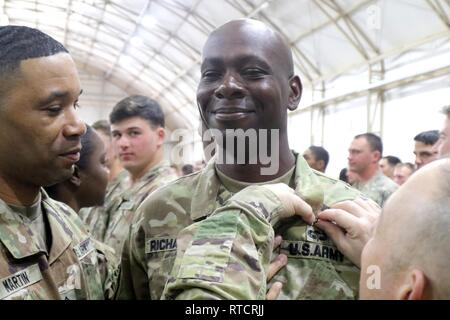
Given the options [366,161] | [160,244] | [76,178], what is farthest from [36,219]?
[366,161]

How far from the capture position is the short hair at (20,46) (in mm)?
1158

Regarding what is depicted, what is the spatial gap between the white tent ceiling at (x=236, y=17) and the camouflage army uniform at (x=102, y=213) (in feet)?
6.50

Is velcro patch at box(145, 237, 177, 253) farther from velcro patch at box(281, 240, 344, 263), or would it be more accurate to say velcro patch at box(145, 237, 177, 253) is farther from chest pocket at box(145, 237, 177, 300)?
velcro patch at box(281, 240, 344, 263)

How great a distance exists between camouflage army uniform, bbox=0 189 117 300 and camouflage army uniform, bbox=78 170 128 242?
5.09 feet

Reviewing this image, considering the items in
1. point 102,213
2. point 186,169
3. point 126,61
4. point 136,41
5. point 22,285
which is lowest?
point 22,285

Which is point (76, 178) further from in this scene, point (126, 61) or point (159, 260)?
point (126, 61)

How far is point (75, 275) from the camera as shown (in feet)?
4.48

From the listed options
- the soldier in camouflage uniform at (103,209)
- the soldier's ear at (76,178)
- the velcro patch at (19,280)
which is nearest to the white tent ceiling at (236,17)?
the soldier in camouflage uniform at (103,209)

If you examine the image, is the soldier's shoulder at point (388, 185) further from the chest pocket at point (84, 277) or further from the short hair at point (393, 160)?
the chest pocket at point (84, 277)

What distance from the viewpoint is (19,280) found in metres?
1.15

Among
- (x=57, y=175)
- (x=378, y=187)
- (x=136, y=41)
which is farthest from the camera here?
(x=136, y=41)

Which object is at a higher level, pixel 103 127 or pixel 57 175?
pixel 103 127

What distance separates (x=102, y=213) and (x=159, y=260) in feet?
6.52

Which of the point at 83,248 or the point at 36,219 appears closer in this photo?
the point at 36,219
